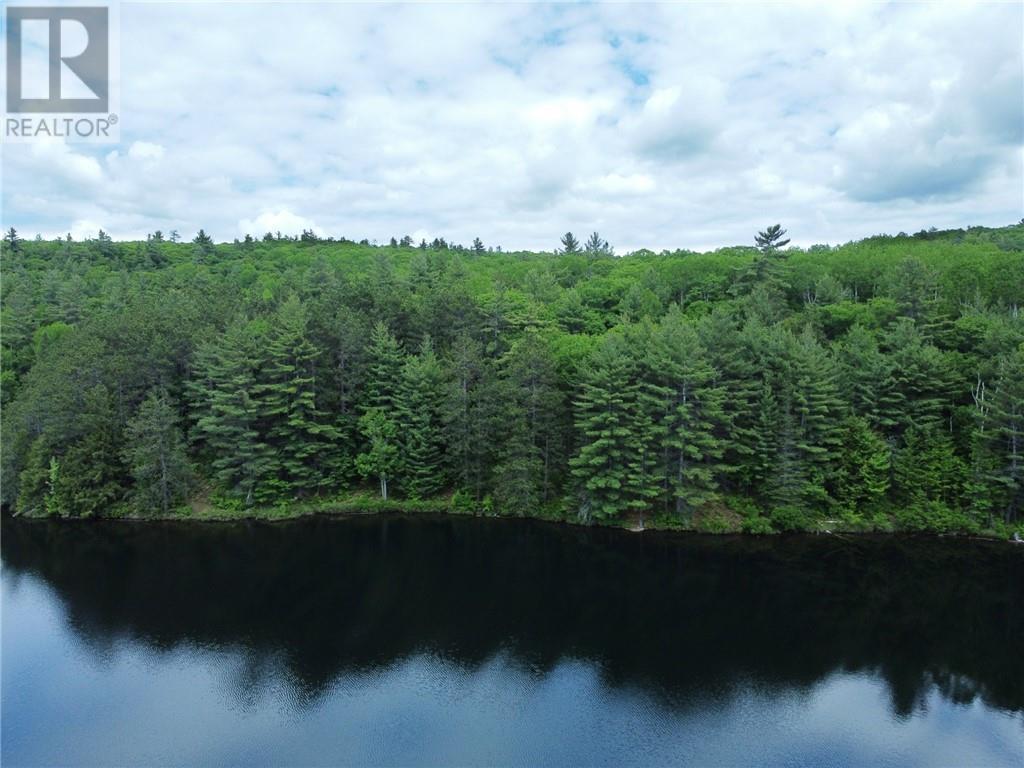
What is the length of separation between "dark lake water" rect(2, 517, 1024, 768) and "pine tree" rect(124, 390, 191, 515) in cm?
316

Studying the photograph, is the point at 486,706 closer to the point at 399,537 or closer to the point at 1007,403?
the point at 399,537

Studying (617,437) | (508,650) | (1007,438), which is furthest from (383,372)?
(1007,438)

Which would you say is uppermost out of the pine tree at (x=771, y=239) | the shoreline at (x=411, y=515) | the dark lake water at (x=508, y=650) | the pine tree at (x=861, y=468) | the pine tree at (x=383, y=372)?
the pine tree at (x=771, y=239)

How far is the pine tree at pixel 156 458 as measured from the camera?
39.3 metres

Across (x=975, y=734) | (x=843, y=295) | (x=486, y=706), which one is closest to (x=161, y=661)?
(x=486, y=706)

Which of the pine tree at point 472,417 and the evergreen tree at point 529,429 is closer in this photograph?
the evergreen tree at point 529,429

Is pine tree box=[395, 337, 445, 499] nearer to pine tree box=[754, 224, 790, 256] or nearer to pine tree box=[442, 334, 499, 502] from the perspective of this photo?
pine tree box=[442, 334, 499, 502]

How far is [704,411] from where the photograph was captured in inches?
1460

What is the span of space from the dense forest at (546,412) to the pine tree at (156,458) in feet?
0.47

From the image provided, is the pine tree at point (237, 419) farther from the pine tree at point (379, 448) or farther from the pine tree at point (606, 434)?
the pine tree at point (606, 434)

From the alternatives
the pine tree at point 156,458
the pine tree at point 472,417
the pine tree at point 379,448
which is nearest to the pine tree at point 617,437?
the pine tree at point 472,417

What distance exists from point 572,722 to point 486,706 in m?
3.01

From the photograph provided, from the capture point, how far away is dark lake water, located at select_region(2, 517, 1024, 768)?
1956 cm

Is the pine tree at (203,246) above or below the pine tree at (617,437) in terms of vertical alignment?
above
